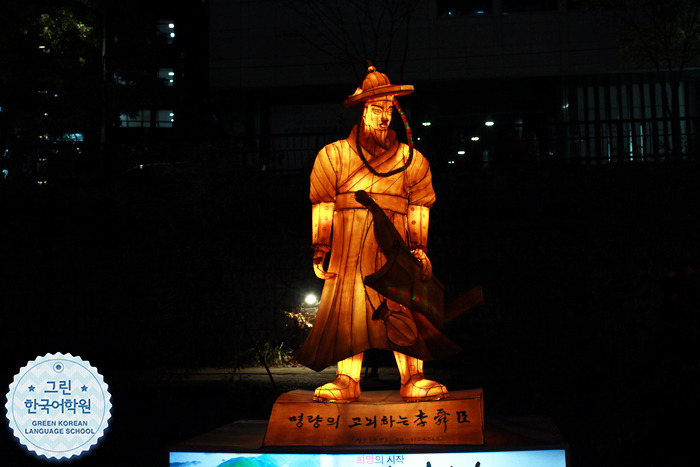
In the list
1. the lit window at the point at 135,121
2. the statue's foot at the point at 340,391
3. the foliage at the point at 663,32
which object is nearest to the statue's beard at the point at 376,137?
the statue's foot at the point at 340,391

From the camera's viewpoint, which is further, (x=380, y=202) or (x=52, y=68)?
(x=52, y=68)

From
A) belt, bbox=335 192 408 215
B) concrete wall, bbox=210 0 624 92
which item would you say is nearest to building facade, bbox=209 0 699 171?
concrete wall, bbox=210 0 624 92

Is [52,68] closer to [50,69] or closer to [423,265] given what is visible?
[50,69]

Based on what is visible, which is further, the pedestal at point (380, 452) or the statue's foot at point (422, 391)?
the statue's foot at point (422, 391)

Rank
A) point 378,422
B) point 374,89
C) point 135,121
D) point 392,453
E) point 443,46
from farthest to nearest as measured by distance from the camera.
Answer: point 135,121 < point 443,46 < point 374,89 < point 378,422 < point 392,453

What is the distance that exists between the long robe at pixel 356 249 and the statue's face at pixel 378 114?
15cm

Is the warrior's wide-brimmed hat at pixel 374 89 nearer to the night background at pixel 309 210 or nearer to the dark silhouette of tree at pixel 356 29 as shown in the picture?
the night background at pixel 309 210

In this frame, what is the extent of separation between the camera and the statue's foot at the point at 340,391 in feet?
15.3

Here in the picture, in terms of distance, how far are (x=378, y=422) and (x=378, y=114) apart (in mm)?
2111

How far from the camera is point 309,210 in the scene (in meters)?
10.8

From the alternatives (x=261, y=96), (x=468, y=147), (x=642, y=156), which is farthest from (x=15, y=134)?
(x=642, y=156)

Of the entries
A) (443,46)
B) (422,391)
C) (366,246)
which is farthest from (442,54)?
(422,391)

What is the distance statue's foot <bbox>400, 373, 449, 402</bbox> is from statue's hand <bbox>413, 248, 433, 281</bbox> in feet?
2.31

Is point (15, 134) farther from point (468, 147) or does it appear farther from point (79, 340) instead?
point (468, 147)
